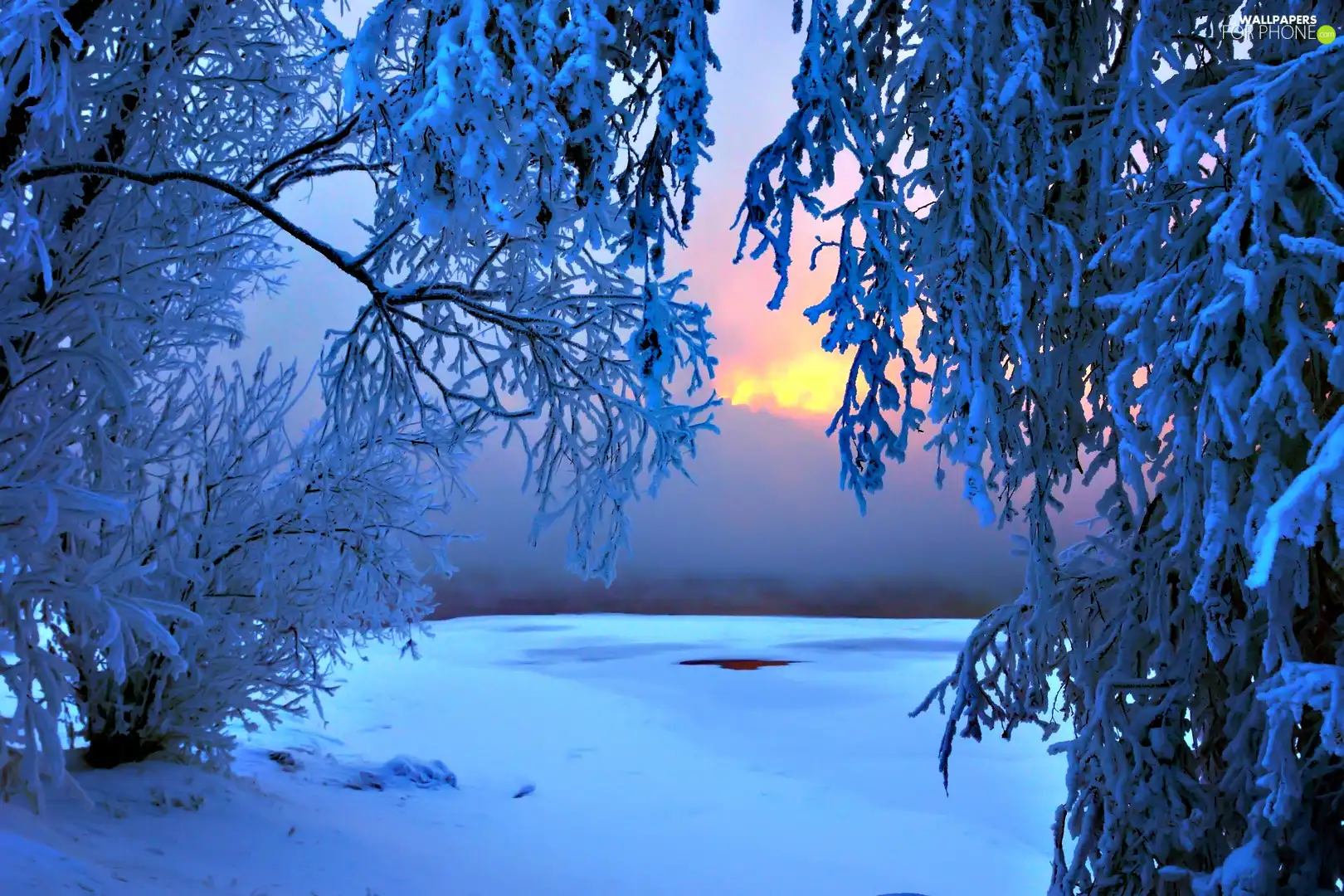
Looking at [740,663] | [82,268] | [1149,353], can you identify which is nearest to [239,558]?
[82,268]

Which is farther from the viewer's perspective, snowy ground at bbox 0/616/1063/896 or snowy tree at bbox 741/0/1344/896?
snowy ground at bbox 0/616/1063/896

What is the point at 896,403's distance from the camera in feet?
10.8

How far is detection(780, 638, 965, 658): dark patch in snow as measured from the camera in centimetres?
2325

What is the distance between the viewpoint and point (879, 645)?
2422 cm

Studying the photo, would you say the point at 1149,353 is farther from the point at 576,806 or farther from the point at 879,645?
the point at 879,645

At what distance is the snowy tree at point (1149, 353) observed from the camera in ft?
9.70

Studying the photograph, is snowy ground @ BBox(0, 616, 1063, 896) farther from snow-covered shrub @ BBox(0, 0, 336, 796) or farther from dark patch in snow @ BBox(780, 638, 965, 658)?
dark patch in snow @ BBox(780, 638, 965, 658)

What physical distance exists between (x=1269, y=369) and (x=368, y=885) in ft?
19.0

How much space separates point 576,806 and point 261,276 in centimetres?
598

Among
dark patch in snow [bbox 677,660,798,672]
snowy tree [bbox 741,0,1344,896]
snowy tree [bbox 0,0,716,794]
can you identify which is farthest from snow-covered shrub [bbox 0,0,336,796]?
dark patch in snow [bbox 677,660,798,672]

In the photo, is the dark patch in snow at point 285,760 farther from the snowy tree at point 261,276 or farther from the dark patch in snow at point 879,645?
the dark patch in snow at point 879,645

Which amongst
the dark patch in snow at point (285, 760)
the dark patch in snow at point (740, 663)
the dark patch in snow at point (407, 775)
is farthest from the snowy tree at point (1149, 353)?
the dark patch in snow at point (740, 663)

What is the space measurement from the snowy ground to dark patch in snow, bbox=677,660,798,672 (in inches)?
100

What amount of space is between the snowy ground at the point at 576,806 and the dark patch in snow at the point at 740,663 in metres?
2.54
